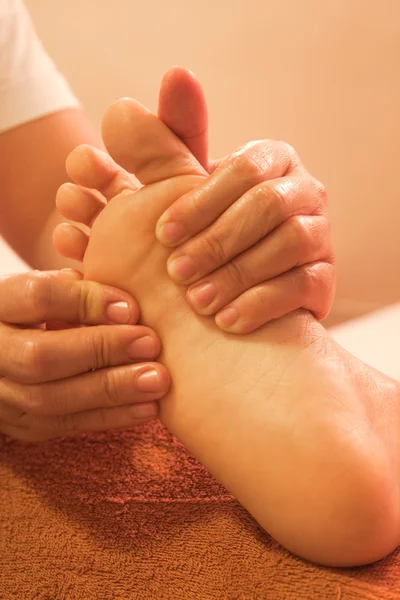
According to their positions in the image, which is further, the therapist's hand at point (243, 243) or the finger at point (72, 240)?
the finger at point (72, 240)

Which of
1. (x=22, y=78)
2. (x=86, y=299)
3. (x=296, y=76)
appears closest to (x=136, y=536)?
(x=86, y=299)

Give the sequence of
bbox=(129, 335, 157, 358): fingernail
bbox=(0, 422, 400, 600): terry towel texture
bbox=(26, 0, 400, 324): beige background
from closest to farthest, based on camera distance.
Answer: bbox=(0, 422, 400, 600): terry towel texture
bbox=(129, 335, 157, 358): fingernail
bbox=(26, 0, 400, 324): beige background

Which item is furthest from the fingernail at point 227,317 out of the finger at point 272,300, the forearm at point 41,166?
the forearm at point 41,166

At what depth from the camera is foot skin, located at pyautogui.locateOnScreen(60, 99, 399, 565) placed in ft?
1.62

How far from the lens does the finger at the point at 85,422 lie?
611 mm

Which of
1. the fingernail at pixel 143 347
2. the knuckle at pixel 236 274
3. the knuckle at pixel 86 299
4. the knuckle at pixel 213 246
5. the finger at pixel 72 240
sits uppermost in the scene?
the finger at pixel 72 240

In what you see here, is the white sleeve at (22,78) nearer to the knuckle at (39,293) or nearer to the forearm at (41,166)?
the forearm at (41,166)

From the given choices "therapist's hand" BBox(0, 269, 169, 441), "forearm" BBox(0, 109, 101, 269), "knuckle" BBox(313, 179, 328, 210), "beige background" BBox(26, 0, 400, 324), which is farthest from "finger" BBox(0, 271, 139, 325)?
"beige background" BBox(26, 0, 400, 324)

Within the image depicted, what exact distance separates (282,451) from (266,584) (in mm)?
107

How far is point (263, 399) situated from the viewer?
0.55 metres

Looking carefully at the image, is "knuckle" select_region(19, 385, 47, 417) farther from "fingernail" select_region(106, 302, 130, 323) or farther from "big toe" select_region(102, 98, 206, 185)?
"big toe" select_region(102, 98, 206, 185)

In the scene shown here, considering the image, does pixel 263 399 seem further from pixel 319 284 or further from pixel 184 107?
pixel 184 107

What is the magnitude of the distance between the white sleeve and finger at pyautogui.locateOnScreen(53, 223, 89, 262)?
1.40 ft

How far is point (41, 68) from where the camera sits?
103cm
